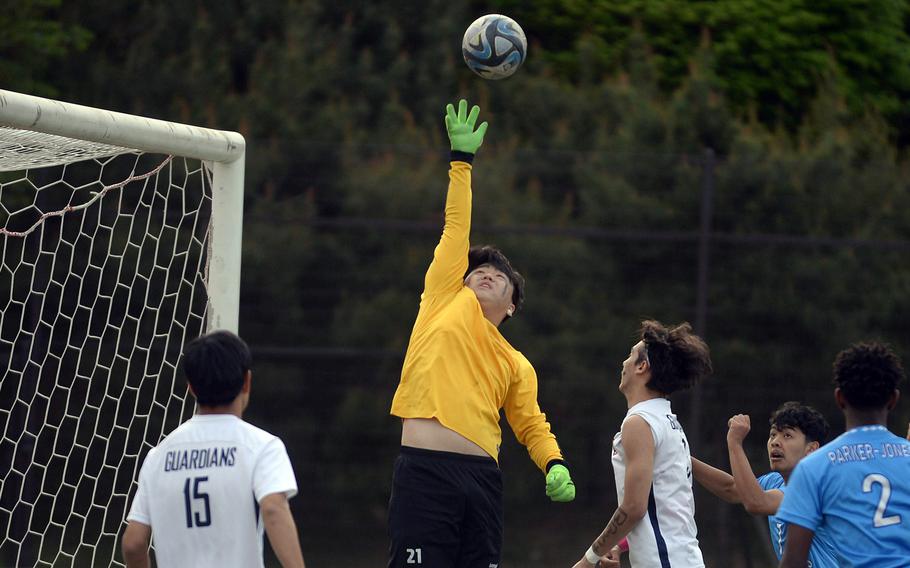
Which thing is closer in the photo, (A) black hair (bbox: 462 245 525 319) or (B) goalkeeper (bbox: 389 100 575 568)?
(B) goalkeeper (bbox: 389 100 575 568)

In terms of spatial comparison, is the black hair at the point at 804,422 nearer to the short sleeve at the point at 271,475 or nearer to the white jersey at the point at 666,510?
the white jersey at the point at 666,510

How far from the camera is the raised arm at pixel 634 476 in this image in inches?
165

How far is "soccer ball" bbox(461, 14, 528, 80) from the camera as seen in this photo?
5.44 meters

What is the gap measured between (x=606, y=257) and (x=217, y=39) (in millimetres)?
5003

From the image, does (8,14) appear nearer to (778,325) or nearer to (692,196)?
(692,196)

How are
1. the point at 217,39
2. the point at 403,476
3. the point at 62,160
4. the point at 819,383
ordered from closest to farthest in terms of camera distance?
the point at 403,476 → the point at 62,160 → the point at 819,383 → the point at 217,39

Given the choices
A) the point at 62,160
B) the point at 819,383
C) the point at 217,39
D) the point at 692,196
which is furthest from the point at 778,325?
the point at 217,39

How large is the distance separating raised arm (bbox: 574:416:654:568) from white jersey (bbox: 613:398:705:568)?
5 cm

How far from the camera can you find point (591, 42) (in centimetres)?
1219

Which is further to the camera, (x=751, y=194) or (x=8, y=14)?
(x=8, y=14)

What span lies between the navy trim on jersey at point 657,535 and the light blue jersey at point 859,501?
0.85m

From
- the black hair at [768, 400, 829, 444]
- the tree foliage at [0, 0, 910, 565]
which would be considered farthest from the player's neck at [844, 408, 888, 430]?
the tree foliage at [0, 0, 910, 565]

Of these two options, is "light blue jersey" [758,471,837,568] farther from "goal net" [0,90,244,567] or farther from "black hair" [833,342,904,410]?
"goal net" [0,90,244,567]

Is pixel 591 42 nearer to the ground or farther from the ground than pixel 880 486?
farther from the ground
